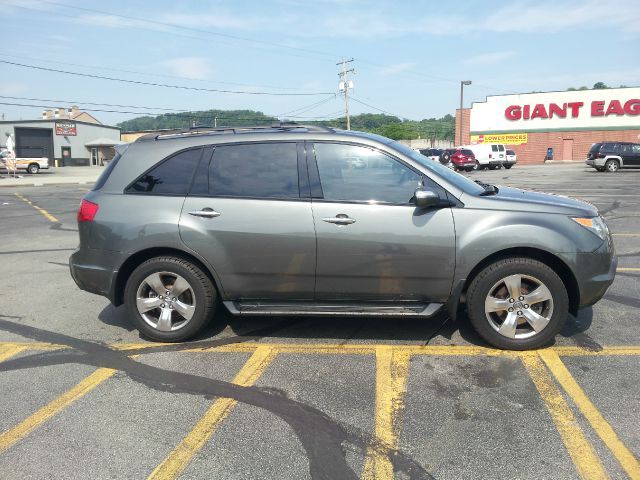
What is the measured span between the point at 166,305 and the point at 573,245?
11.1 ft

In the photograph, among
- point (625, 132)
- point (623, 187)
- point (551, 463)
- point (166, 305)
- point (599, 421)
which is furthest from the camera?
point (625, 132)

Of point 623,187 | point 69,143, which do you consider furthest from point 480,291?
point 69,143

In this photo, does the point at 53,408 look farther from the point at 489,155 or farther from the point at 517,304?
the point at 489,155

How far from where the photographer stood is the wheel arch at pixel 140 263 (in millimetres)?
4531

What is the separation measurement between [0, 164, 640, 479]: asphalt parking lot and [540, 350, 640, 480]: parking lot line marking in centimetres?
1

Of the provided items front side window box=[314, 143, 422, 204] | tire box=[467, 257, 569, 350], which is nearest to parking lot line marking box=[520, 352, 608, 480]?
tire box=[467, 257, 569, 350]

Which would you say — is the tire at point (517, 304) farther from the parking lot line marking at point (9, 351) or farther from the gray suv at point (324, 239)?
the parking lot line marking at point (9, 351)

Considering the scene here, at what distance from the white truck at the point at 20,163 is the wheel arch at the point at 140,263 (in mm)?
38578

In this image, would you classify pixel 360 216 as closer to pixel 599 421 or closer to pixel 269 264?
pixel 269 264

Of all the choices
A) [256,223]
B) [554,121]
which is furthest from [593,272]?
[554,121]

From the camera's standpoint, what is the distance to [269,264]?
438 centimetres

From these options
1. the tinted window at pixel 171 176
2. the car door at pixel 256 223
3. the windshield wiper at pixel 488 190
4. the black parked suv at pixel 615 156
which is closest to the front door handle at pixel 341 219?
the car door at pixel 256 223

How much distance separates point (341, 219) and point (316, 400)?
4.71ft

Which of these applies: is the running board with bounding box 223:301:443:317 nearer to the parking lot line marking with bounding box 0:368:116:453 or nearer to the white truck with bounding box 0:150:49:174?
the parking lot line marking with bounding box 0:368:116:453
